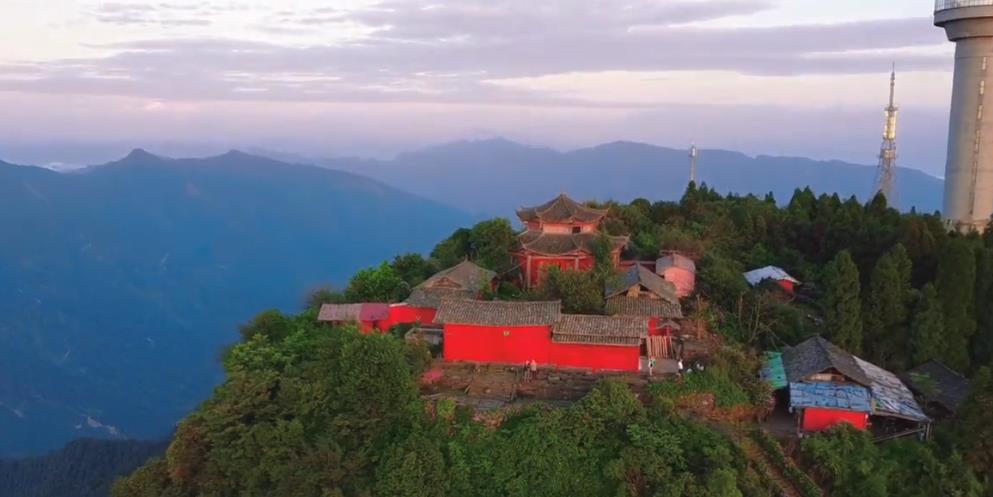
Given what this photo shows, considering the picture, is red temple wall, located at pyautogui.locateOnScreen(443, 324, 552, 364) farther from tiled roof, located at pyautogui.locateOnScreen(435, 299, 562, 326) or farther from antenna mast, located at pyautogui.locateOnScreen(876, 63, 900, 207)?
antenna mast, located at pyautogui.locateOnScreen(876, 63, 900, 207)

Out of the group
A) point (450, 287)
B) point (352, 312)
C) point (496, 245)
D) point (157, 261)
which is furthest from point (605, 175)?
point (352, 312)

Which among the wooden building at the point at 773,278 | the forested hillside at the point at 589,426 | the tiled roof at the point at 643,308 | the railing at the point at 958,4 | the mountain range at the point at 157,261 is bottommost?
the mountain range at the point at 157,261

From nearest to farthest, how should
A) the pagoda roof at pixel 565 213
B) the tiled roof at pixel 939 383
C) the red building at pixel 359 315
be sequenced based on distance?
1. the tiled roof at pixel 939 383
2. the red building at pixel 359 315
3. the pagoda roof at pixel 565 213

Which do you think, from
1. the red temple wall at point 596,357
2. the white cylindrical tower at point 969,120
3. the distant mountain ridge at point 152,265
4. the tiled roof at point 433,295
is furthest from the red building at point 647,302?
the white cylindrical tower at point 969,120

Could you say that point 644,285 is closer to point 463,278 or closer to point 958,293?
point 463,278

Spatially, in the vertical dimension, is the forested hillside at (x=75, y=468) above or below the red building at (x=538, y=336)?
below

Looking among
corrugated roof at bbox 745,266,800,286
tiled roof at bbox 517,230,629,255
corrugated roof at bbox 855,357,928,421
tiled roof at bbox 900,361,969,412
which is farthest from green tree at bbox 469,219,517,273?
tiled roof at bbox 900,361,969,412

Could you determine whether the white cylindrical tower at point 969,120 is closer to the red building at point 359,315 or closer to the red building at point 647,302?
the red building at point 647,302
